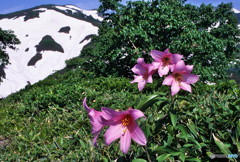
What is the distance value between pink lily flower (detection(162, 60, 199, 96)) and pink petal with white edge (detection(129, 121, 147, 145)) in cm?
51

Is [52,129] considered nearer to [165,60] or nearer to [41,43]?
[165,60]

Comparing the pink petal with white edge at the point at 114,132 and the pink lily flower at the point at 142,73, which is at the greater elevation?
the pink lily flower at the point at 142,73

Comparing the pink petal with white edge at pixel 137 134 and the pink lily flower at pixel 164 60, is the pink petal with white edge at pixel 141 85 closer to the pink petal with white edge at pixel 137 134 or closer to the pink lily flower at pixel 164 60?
the pink lily flower at pixel 164 60

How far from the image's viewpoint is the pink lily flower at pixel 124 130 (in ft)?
4.22

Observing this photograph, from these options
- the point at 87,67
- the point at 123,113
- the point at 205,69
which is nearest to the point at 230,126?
the point at 123,113

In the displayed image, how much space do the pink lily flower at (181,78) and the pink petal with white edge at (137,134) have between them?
1.66 ft

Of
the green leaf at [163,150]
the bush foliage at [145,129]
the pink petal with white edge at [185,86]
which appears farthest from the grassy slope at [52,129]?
the pink petal with white edge at [185,86]

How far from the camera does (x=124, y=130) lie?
1.33m

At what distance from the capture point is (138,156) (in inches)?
82.4

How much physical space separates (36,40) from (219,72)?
60.7 meters

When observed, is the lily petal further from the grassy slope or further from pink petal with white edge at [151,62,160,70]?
the grassy slope

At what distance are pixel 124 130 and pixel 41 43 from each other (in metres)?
66.2

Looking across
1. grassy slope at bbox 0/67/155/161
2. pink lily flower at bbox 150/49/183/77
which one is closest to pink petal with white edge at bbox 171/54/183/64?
pink lily flower at bbox 150/49/183/77

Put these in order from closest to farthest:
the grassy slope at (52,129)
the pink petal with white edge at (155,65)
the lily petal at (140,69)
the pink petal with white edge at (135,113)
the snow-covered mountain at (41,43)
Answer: the pink petal with white edge at (135,113)
the pink petal with white edge at (155,65)
the lily petal at (140,69)
the grassy slope at (52,129)
the snow-covered mountain at (41,43)
